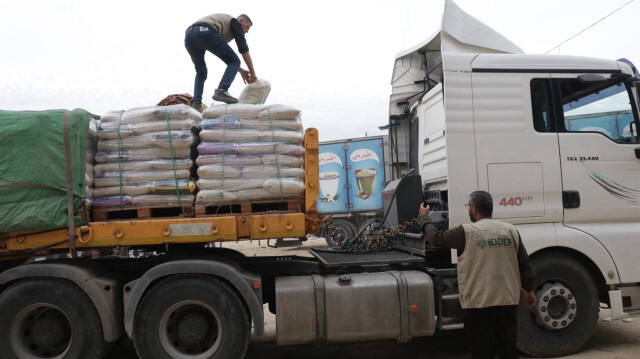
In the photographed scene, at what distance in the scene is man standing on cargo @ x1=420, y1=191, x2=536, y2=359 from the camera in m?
3.37

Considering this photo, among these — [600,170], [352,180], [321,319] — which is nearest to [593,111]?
[600,170]

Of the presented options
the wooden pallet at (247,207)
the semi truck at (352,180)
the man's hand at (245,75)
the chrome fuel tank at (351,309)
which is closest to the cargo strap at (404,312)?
the chrome fuel tank at (351,309)

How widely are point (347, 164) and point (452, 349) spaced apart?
926cm

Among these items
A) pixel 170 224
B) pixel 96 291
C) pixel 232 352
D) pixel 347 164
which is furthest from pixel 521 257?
pixel 347 164

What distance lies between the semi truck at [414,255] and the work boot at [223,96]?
134cm

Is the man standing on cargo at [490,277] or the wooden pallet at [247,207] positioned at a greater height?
the wooden pallet at [247,207]

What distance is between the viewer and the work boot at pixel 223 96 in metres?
5.03

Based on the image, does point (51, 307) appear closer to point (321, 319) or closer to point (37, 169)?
point (37, 169)

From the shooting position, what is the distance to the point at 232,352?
395cm

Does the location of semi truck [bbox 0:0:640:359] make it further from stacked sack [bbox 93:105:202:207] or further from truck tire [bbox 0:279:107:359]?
stacked sack [bbox 93:105:202:207]

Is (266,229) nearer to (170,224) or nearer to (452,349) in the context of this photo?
(170,224)

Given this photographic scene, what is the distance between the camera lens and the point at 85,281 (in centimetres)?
399

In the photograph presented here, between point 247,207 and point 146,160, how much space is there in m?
1.10

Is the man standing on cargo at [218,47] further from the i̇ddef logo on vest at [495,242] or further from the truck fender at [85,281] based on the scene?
the i̇ddef logo on vest at [495,242]
